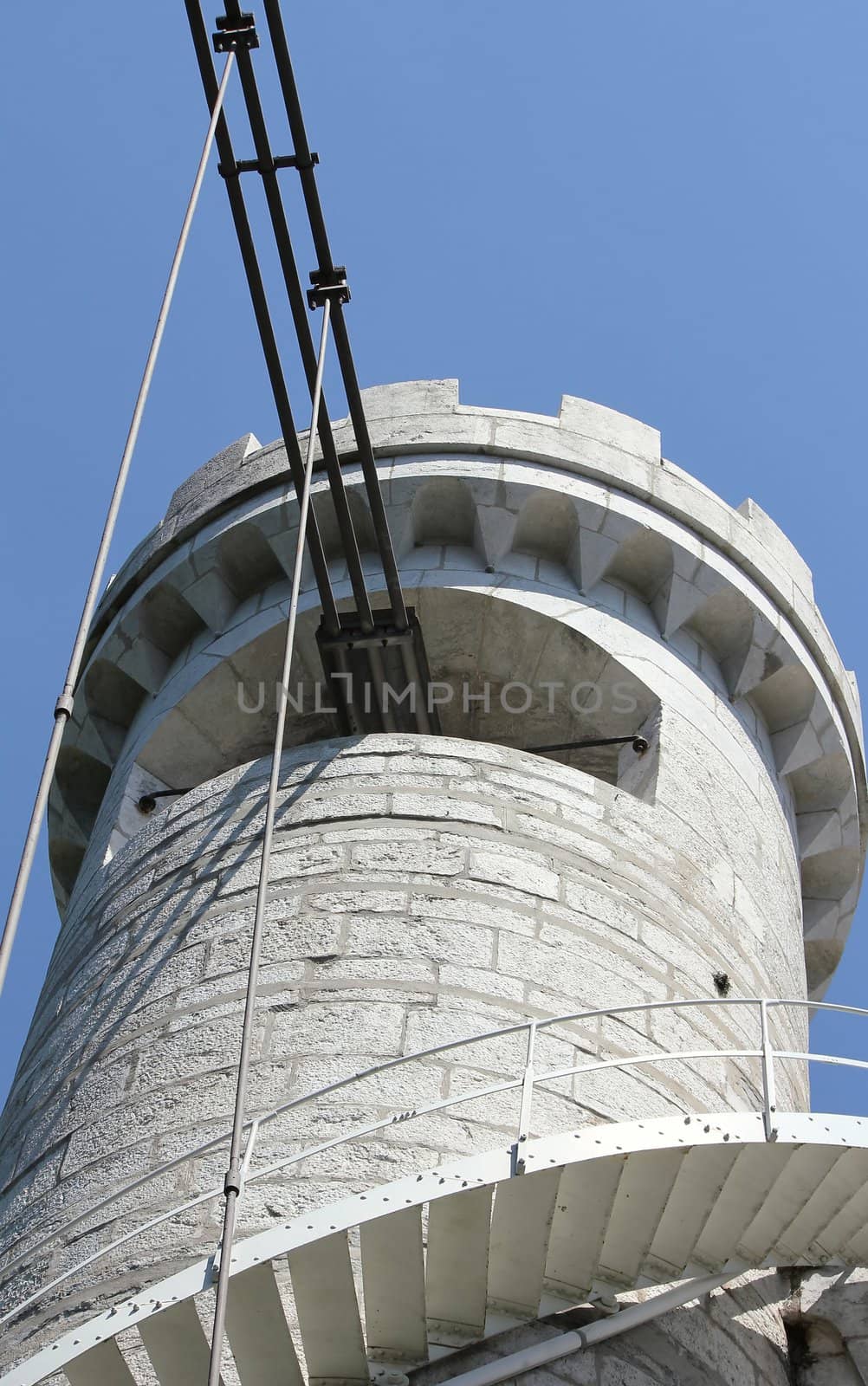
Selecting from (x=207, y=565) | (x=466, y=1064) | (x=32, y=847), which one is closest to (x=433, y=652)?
(x=207, y=565)

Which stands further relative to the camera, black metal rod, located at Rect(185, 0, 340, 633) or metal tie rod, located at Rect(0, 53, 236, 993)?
black metal rod, located at Rect(185, 0, 340, 633)

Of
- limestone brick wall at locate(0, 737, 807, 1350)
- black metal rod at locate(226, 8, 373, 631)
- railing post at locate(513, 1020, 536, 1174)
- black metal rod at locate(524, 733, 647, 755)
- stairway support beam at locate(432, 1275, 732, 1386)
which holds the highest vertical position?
black metal rod at locate(226, 8, 373, 631)

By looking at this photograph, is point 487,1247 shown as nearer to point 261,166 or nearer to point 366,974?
point 366,974

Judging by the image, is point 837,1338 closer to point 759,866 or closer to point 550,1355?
point 550,1355

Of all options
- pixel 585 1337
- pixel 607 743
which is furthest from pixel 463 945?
pixel 607 743

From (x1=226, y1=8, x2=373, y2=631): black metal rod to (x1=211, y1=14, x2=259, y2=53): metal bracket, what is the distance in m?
0.03

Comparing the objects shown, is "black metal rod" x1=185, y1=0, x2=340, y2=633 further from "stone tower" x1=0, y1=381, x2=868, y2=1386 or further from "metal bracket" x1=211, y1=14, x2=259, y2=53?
"stone tower" x1=0, y1=381, x2=868, y2=1386

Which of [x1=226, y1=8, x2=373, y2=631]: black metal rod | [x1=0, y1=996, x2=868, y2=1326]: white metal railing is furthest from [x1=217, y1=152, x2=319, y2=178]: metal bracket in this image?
[x1=0, y1=996, x2=868, y2=1326]: white metal railing

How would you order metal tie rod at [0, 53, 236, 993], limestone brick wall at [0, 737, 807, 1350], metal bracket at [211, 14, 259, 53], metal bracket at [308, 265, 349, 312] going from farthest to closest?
metal bracket at [308, 265, 349, 312] < metal bracket at [211, 14, 259, 53] < limestone brick wall at [0, 737, 807, 1350] < metal tie rod at [0, 53, 236, 993]

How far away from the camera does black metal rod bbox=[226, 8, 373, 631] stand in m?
7.02

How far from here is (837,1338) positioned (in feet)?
19.0

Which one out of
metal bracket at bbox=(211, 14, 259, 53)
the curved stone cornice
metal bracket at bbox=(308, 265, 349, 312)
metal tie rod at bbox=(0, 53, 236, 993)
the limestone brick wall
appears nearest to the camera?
metal tie rod at bbox=(0, 53, 236, 993)

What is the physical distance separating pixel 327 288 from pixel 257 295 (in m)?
0.29

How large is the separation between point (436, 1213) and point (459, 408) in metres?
5.39
